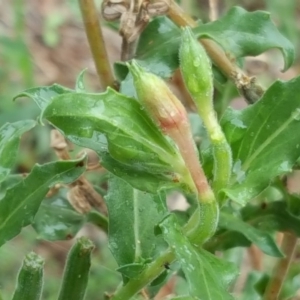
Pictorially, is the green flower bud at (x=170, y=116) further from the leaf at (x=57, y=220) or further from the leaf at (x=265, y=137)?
the leaf at (x=57, y=220)

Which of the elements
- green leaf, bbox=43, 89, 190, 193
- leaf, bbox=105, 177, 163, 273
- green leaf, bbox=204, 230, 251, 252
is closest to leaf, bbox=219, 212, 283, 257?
green leaf, bbox=204, 230, 251, 252

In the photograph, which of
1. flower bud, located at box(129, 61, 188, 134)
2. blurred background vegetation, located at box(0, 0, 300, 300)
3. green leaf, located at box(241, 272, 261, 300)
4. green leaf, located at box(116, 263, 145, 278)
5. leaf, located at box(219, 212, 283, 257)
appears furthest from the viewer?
blurred background vegetation, located at box(0, 0, 300, 300)

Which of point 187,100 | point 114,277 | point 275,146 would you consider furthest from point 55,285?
point 275,146

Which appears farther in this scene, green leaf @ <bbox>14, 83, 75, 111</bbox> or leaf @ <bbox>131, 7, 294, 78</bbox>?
leaf @ <bbox>131, 7, 294, 78</bbox>

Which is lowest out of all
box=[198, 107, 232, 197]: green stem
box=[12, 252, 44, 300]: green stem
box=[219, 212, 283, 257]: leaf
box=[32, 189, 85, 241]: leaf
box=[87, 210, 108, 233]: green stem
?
box=[219, 212, 283, 257]: leaf

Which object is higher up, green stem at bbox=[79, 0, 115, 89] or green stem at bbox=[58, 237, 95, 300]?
green stem at bbox=[79, 0, 115, 89]

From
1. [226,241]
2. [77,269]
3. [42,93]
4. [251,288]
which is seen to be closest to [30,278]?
[77,269]

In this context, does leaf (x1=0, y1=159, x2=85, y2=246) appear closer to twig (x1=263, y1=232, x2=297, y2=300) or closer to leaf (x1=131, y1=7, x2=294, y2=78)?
leaf (x1=131, y1=7, x2=294, y2=78)

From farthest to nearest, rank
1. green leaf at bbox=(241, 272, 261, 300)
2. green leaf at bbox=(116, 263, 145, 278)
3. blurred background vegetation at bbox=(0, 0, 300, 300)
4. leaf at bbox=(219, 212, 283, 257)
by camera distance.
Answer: blurred background vegetation at bbox=(0, 0, 300, 300) < green leaf at bbox=(241, 272, 261, 300) < leaf at bbox=(219, 212, 283, 257) < green leaf at bbox=(116, 263, 145, 278)

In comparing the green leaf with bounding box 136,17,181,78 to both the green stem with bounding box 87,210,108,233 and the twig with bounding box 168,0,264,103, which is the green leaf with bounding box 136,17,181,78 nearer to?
the twig with bounding box 168,0,264,103
